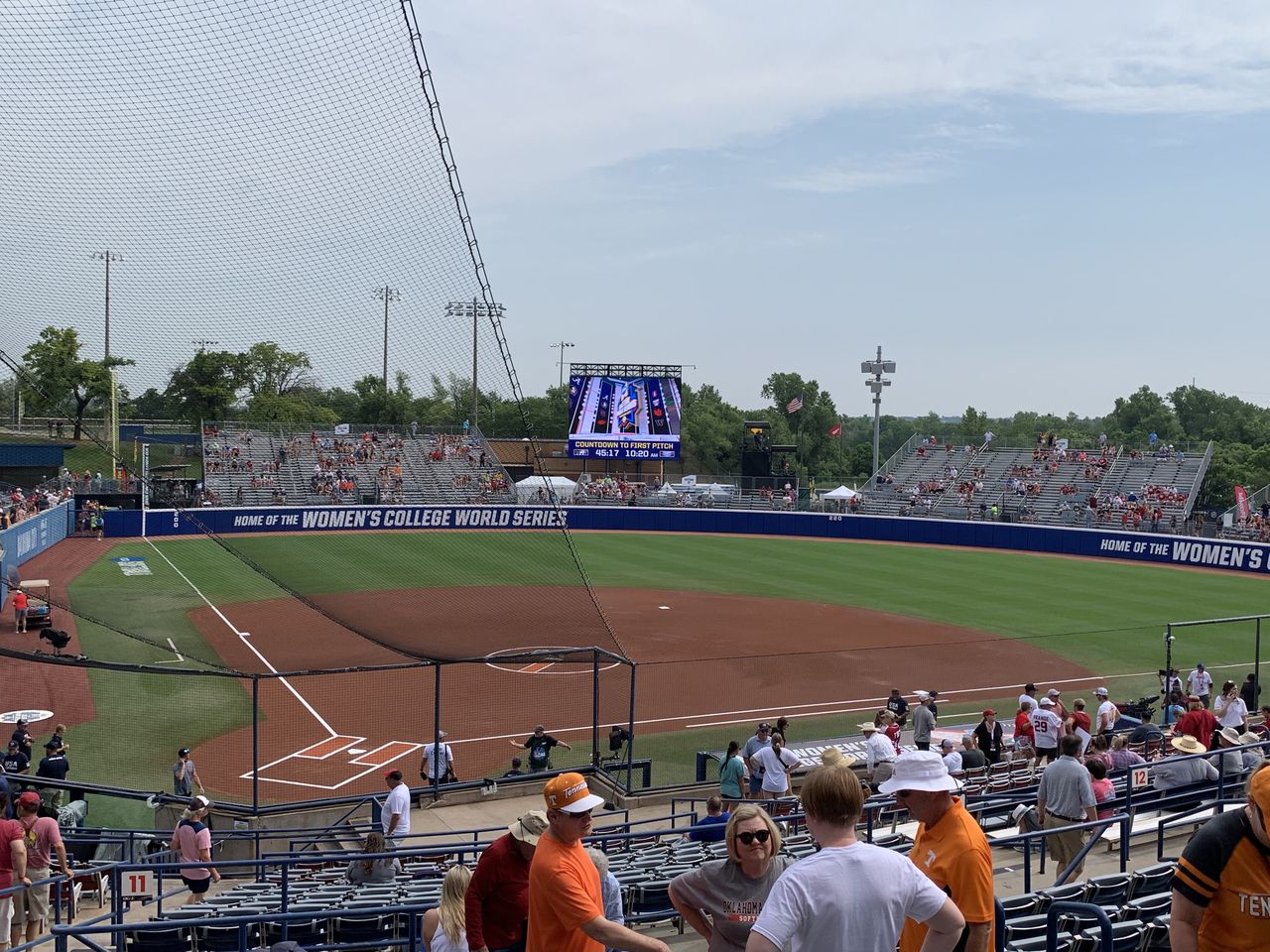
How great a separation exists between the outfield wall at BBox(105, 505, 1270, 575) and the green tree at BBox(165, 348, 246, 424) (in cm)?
2656

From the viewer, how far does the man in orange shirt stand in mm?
4238

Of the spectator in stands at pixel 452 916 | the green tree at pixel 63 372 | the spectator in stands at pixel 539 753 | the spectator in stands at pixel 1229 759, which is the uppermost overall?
the green tree at pixel 63 372

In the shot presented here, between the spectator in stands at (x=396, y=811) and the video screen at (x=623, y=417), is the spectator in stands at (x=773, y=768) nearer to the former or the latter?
the spectator in stands at (x=396, y=811)

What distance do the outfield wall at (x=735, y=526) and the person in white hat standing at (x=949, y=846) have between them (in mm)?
37281

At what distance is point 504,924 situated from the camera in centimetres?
474

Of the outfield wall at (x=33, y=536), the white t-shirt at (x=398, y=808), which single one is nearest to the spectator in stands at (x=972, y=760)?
the white t-shirt at (x=398, y=808)

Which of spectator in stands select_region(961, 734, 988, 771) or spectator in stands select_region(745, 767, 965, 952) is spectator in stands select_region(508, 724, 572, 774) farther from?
spectator in stands select_region(745, 767, 965, 952)

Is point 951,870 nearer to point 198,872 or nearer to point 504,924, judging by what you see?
point 504,924

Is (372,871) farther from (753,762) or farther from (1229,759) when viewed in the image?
(1229,759)

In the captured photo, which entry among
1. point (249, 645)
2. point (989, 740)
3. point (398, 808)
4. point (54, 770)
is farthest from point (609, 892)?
point (249, 645)

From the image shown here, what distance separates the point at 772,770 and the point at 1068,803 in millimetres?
6011

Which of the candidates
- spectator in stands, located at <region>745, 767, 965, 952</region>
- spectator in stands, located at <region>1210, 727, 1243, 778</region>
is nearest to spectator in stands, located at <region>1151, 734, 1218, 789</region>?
spectator in stands, located at <region>1210, 727, 1243, 778</region>

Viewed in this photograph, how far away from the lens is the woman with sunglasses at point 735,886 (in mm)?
4004

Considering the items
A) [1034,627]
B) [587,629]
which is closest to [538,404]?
[1034,627]
